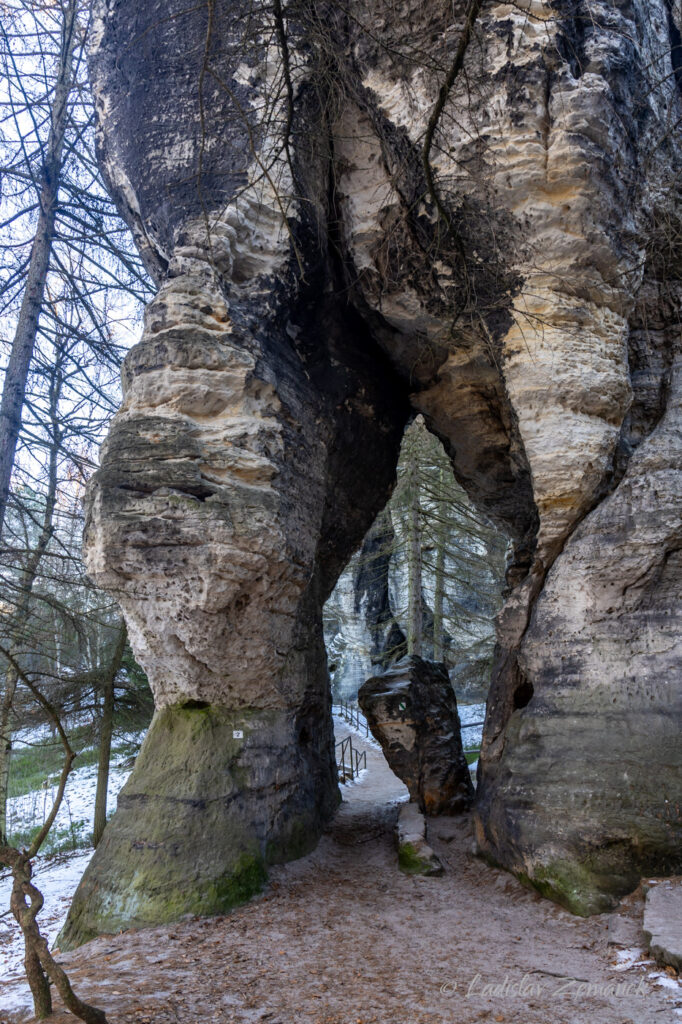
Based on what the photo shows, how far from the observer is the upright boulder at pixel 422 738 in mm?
8602

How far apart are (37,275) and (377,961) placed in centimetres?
747

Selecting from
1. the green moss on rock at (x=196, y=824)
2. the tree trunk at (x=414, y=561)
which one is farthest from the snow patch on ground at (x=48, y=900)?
the tree trunk at (x=414, y=561)

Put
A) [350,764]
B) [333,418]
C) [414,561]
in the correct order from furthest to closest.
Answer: [350,764]
[414,561]
[333,418]

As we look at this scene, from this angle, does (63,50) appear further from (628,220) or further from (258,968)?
(258,968)

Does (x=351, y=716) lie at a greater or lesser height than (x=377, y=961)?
greater

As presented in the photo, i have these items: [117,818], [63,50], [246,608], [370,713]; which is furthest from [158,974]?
[63,50]

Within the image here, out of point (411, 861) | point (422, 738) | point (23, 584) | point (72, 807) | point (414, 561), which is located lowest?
point (72, 807)

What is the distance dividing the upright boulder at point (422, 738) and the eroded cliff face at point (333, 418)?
1.15 meters

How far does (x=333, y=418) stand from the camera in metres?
8.25

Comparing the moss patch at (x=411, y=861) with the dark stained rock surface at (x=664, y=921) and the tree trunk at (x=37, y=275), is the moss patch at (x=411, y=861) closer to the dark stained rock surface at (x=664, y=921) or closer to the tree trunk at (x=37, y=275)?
the dark stained rock surface at (x=664, y=921)

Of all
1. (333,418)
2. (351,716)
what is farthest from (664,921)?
(351,716)

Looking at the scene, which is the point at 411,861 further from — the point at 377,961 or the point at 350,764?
the point at 350,764

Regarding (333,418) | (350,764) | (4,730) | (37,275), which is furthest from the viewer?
(350,764)

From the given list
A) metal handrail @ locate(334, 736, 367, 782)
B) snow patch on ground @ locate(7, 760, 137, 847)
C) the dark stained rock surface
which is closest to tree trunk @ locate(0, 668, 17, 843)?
snow patch on ground @ locate(7, 760, 137, 847)
